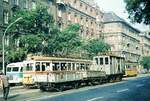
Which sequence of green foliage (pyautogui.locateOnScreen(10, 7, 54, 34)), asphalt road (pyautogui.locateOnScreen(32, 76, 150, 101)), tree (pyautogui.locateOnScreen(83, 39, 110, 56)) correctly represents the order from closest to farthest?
1. asphalt road (pyautogui.locateOnScreen(32, 76, 150, 101))
2. green foliage (pyautogui.locateOnScreen(10, 7, 54, 34))
3. tree (pyautogui.locateOnScreen(83, 39, 110, 56))

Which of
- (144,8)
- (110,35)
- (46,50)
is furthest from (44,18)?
(110,35)

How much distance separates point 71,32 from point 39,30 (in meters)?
7.64

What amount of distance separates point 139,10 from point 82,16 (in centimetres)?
5102

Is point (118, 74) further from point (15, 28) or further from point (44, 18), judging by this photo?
point (15, 28)

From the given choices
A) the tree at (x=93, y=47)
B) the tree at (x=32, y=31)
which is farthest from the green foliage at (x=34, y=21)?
the tree at (x=93, y=47)

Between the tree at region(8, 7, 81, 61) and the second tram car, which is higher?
the tree at region(8, 7, 81, 61)

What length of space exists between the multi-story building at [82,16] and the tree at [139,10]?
3772 centimetres

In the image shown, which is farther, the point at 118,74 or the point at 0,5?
the point at 0,5

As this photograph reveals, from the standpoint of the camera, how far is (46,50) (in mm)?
43469

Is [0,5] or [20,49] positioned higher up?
[0,5]

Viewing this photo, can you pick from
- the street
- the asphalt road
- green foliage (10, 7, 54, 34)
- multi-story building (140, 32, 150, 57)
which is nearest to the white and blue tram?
the street

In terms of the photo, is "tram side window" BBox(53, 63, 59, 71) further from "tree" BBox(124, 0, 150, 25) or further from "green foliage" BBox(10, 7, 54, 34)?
"green foliage" BBox(10, 7, 54, 34)

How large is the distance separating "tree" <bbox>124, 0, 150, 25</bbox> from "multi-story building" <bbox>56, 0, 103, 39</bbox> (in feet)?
124

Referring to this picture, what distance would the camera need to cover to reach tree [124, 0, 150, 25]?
21844 mm
